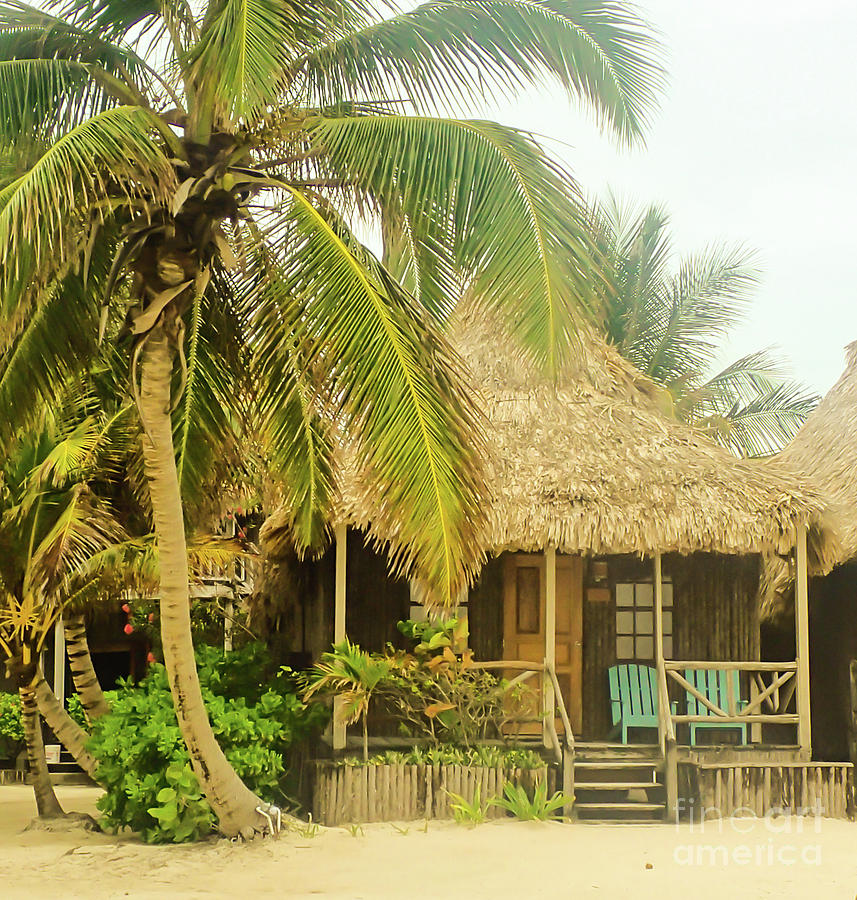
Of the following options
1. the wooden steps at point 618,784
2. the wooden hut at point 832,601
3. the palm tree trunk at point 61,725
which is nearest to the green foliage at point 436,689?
the wooden steps at point 618,784

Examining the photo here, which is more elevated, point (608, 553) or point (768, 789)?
point (608, 553)

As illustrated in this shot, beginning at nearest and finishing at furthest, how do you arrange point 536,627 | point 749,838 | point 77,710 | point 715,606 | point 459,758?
point 749,838 < point 459,758 < point 536,627 < point 715,606 < point 77,710

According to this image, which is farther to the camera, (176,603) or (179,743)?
(179,743)

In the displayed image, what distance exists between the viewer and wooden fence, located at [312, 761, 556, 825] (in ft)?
32.5

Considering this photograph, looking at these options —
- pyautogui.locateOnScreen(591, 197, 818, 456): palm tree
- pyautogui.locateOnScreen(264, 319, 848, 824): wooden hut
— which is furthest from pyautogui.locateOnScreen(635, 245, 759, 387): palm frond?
pyautogui.locateOnScreen(264, 319, 848, 824): wooden hut

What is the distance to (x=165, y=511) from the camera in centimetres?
796

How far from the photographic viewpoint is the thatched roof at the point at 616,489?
1045cm

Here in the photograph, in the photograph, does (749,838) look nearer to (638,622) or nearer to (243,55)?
(638,622)

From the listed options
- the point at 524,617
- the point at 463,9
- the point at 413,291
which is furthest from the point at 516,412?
the point at 463,9

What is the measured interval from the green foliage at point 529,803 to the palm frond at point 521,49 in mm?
5361

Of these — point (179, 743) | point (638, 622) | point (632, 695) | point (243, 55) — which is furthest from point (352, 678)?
point (243, 55)

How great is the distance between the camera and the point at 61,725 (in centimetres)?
1086

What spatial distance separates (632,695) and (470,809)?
2689 mm

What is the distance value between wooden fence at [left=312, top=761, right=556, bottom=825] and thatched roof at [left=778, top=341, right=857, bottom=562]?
4.24 meters
